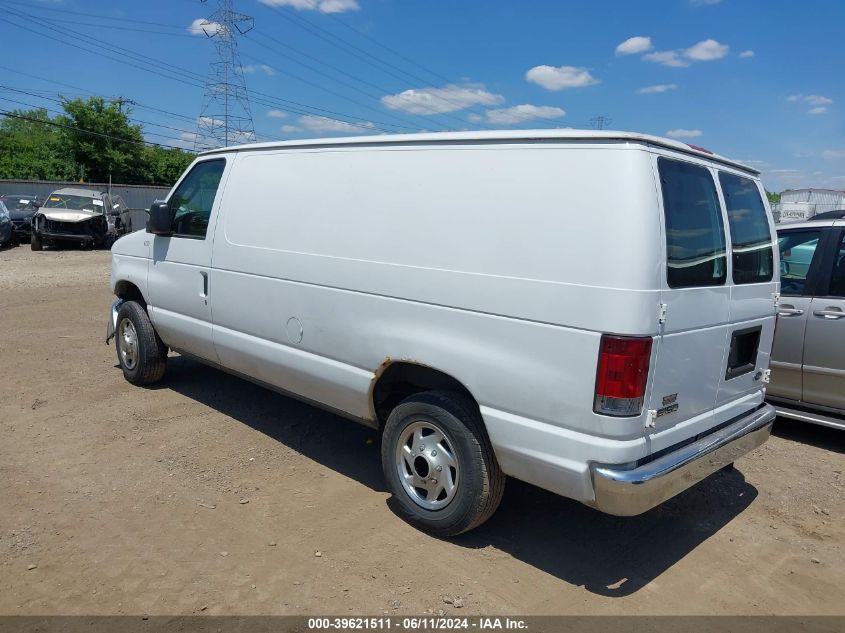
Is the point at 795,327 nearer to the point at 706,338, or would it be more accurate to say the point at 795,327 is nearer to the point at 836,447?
the point at 836,447

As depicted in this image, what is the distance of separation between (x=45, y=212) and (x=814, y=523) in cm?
2099

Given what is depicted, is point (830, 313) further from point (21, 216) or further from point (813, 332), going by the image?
point (21, 216)

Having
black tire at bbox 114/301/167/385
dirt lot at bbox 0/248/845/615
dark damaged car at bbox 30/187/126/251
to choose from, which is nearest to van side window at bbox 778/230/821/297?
dirt lot at bbox 0/248/845/615

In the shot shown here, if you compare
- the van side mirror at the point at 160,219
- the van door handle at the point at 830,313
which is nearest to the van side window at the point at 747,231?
the van door handle at the point at 830,313

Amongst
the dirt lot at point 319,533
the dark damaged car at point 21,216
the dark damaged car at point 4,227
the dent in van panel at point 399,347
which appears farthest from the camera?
the dark damaged car at point 21,216

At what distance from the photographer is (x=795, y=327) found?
5484mm

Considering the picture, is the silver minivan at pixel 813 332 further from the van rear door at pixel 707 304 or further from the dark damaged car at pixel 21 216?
the dark damaged car at pixel 21 216

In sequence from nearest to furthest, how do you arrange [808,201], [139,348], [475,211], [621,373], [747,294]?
[621,373] < [475,211] < [747,294] < [139,348] < [808,201]

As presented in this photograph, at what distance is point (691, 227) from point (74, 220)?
2033 centimetres

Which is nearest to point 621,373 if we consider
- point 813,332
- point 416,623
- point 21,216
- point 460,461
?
point 460,461

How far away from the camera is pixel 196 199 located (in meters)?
5.59

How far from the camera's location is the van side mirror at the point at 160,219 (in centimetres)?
563

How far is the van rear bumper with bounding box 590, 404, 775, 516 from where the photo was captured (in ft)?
10.1

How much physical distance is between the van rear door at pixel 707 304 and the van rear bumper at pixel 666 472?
0.09 m
